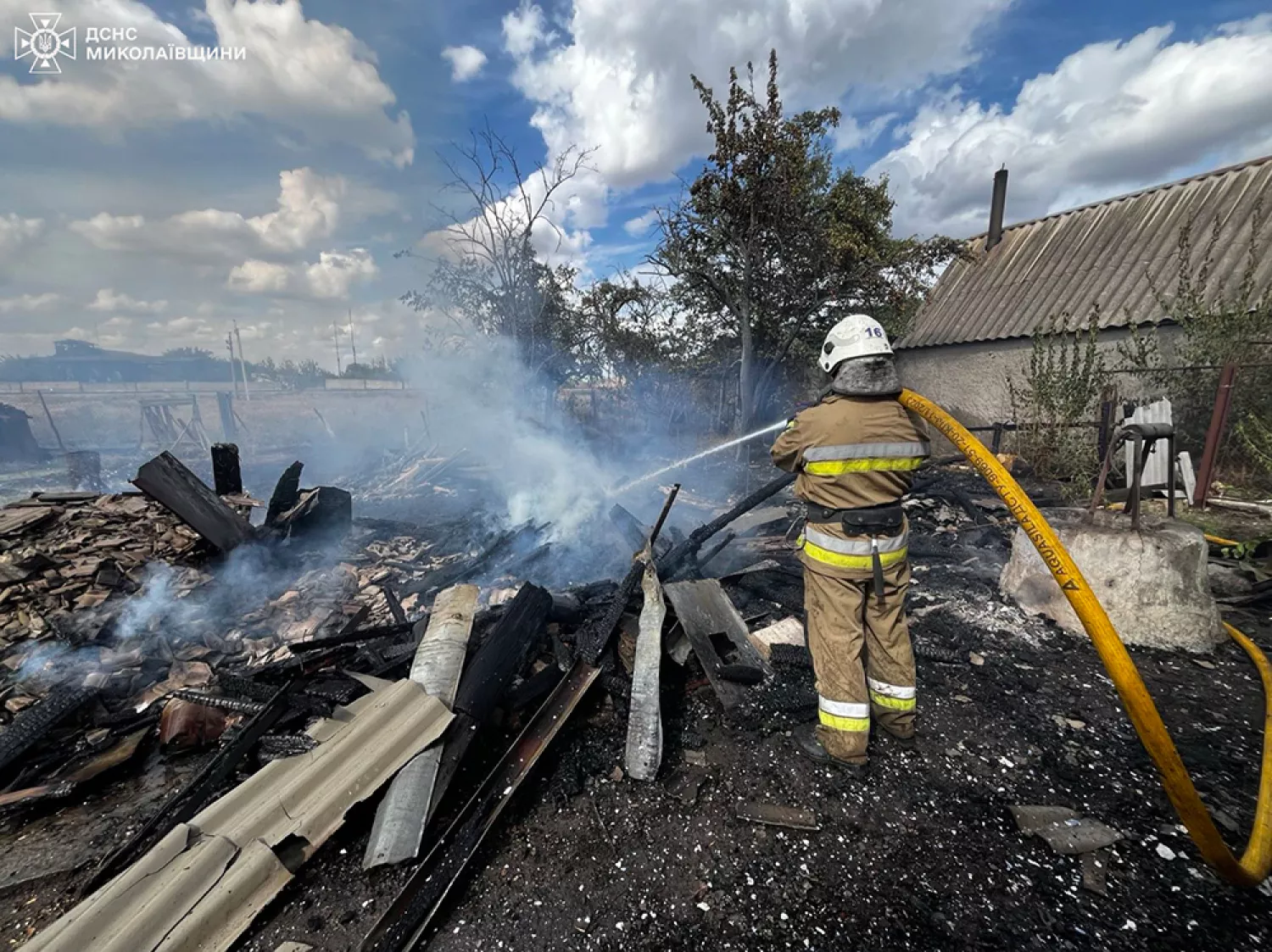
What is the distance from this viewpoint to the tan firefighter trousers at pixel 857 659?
111 inches

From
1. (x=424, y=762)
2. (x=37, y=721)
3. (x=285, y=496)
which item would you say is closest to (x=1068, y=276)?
(x=424, y=762)

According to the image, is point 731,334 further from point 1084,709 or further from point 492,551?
point 1084,709

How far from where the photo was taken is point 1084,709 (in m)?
3.24

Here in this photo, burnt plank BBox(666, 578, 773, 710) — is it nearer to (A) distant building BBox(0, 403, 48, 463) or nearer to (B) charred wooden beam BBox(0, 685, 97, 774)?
(B) charred wooden beam BBox(0, 685, 97, 774)

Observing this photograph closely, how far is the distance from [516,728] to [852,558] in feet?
7.61

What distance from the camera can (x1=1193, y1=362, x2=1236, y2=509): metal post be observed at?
6.44 m

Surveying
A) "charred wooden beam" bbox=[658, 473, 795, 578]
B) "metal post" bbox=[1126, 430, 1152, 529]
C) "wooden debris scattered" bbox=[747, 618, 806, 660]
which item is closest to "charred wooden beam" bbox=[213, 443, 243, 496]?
"charred wooden beam" bbox=[658, 473, 795, 578]

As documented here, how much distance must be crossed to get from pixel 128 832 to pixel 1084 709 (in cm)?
558

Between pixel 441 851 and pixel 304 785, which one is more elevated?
pixel 304 785

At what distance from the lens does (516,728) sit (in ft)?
10.5

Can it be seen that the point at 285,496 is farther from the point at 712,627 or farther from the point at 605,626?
the point at 712,627

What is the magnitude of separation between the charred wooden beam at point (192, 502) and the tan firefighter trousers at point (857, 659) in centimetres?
641

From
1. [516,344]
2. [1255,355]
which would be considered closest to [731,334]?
[516,344]

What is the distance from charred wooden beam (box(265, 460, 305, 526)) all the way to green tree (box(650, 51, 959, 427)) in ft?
30.5
